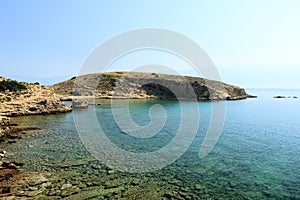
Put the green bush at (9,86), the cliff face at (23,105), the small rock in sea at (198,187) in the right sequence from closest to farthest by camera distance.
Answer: the small rock in sea at (198,187), the cliff face at (23,105), the green bush at (9,86)

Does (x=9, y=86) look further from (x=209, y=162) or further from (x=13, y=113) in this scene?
(x=209, y=162)

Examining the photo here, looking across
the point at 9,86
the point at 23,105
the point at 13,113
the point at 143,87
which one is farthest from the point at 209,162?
the point at 143,87

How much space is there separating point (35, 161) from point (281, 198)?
1895 centimetres

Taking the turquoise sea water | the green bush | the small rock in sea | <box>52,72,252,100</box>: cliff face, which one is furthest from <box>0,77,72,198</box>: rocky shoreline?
<box>52,72,252,100</box>: cliff face

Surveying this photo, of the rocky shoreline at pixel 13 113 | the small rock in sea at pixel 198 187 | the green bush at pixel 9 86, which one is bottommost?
the small rock in sea at pixel 198 187

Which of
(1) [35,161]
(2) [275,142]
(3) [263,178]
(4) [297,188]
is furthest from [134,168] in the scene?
(2) [275,142]

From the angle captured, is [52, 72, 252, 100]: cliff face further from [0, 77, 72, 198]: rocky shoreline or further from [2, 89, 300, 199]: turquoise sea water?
[2, 89, 300, 199]: turquoise sea water

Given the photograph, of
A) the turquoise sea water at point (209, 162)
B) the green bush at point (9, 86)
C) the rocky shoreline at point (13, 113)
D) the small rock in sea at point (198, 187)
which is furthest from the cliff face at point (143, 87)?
the small rock in sea at point (198, 187)

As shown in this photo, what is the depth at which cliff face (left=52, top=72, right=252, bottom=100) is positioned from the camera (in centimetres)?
11358

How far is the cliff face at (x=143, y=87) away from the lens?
11358cm

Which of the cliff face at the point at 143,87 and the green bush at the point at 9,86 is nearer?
the green bush at the point at 9,86

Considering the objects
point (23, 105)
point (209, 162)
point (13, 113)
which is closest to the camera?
point (209, 162)

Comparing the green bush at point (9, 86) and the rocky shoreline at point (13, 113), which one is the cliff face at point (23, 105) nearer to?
the rocky shoreline at point (13, 113)

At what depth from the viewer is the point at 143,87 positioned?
395 ft
